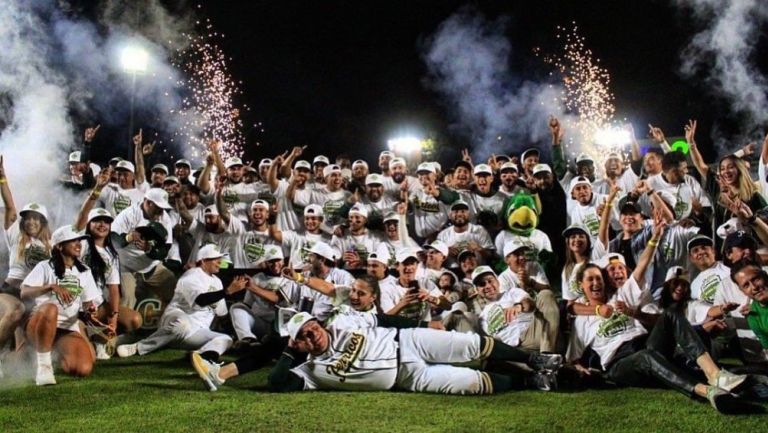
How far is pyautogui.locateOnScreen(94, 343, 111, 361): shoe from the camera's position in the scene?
8438 mm

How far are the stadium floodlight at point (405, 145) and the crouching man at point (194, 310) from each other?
1224 inches

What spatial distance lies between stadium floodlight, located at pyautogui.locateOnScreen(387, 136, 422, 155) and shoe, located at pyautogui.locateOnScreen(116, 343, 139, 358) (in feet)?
103

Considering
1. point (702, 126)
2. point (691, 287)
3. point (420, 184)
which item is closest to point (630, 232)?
point (691, 287)

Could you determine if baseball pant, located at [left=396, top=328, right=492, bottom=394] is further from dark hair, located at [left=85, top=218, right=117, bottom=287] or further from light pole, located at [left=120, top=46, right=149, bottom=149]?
light pole, located at [left=120, top=46, right=149, bottom=149]

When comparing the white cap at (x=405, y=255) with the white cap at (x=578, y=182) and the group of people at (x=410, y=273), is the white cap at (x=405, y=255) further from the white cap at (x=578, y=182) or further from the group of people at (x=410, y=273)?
the white cap at (x=578, y=182)

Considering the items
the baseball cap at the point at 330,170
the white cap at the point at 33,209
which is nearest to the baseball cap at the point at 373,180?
the baseball cap at the point at 330,170

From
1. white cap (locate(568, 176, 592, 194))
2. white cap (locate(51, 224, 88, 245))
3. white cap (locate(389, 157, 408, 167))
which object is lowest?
white cap (locate(51, 224, 88, 245))

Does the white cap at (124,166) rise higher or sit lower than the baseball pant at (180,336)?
higher

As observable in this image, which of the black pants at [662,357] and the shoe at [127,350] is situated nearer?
the black pants at [662,357]

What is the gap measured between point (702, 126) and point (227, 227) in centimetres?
2592

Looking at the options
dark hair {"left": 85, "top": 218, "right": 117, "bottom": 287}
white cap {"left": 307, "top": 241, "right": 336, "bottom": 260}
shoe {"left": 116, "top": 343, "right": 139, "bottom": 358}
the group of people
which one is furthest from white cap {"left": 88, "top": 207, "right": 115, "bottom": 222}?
white cap {"left": 307, "top": 241, "right": 336, "bottom": 260}

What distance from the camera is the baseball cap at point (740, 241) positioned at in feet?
24.7

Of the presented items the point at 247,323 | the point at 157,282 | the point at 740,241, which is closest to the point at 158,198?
the point at 157,282

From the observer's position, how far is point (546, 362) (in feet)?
21.9
